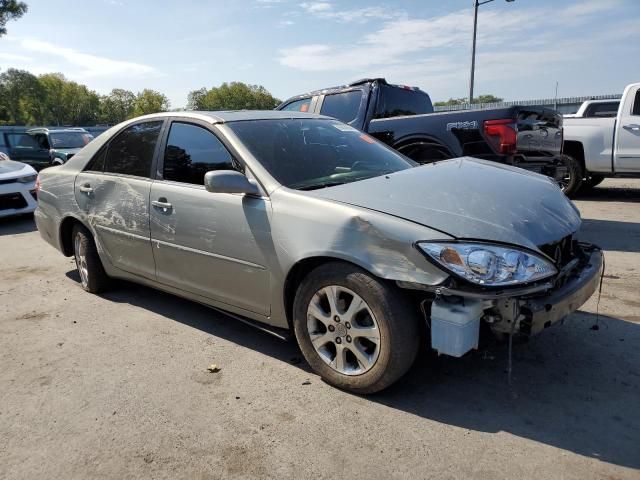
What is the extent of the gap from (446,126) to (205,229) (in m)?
3.84

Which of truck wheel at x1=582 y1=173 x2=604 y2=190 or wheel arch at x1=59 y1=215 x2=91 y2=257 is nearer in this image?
wheel arch at x1=59 y1=215 x2=91 y2=257

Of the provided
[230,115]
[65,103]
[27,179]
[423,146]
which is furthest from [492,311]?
[65,103]

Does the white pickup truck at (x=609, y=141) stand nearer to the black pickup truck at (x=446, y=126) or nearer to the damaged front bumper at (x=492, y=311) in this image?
the black pickup truck at (x=446, y=126)

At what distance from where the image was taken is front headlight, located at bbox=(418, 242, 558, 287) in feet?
8.05

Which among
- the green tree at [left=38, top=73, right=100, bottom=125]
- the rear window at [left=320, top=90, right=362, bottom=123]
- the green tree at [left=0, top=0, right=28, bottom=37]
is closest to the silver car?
the rear window at [left=320, top=90, right=362, bottom=123]

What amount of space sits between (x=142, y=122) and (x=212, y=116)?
0.90m

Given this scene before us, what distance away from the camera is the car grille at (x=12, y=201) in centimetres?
880

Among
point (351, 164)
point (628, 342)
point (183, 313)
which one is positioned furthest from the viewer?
point (183, 313)

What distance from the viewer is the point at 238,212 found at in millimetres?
3254

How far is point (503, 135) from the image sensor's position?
19.1ft

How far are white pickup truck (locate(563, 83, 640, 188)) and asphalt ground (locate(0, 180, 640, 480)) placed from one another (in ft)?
20.1

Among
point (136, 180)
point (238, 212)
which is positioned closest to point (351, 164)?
point (238, 212)

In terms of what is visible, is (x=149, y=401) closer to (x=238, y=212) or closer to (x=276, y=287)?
(x=276, y=287)

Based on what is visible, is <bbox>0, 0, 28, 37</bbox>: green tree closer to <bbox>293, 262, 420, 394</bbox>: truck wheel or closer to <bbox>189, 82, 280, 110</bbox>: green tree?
<bbox>293, 262, 420, 394</bbox>: truck wheel
